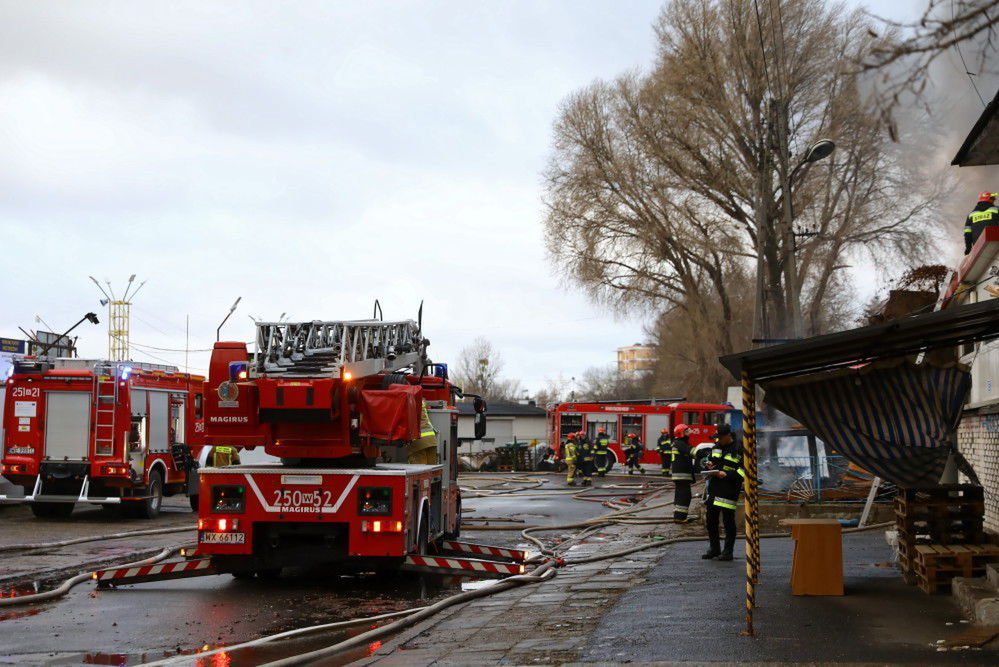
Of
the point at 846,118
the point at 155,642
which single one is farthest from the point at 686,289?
the point at 155,642

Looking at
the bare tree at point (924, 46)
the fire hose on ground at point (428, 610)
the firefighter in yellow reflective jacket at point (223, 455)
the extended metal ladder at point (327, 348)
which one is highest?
the bare tree at point (924, 46)

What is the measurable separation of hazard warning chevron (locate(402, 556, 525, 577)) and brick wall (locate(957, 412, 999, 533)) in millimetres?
4867

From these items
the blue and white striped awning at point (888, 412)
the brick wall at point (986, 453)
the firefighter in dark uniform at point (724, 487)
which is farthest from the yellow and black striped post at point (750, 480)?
the firefighter in dark uniform at point (724, 487)

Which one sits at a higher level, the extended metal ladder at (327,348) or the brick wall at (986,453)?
the extended metal ladder at (327,348)

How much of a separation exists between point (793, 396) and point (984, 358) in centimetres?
249

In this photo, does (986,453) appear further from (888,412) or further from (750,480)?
(750,480)

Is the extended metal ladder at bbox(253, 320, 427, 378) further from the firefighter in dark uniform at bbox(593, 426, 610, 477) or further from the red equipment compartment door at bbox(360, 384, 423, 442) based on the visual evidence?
the firefighter in dark uniform at bbox(593, 426, 610, 477)

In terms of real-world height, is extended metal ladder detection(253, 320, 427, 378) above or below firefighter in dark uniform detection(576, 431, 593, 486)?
above

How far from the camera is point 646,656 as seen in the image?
6.98m

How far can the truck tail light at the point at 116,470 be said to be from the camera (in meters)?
18.4

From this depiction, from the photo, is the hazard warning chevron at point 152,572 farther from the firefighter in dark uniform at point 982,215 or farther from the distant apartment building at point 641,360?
the distant apartment building at point 641,360

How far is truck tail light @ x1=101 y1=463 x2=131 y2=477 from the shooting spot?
18438mm

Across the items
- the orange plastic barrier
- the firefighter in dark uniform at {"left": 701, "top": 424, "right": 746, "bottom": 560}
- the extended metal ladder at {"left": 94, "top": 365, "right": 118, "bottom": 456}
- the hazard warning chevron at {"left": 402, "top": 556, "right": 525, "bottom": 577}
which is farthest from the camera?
the extended metal ladder at {"left": 94, "top": 365, "right": 118, "bottom": 456}

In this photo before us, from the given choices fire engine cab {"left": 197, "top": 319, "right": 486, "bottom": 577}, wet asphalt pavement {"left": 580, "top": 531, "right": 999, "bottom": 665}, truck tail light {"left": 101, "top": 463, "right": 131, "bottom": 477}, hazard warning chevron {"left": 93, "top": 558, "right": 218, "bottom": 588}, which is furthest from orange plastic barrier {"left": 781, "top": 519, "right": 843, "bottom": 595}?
truck tail light {"left": 101, "top": 463, "right": 131, "bottom": 477}
